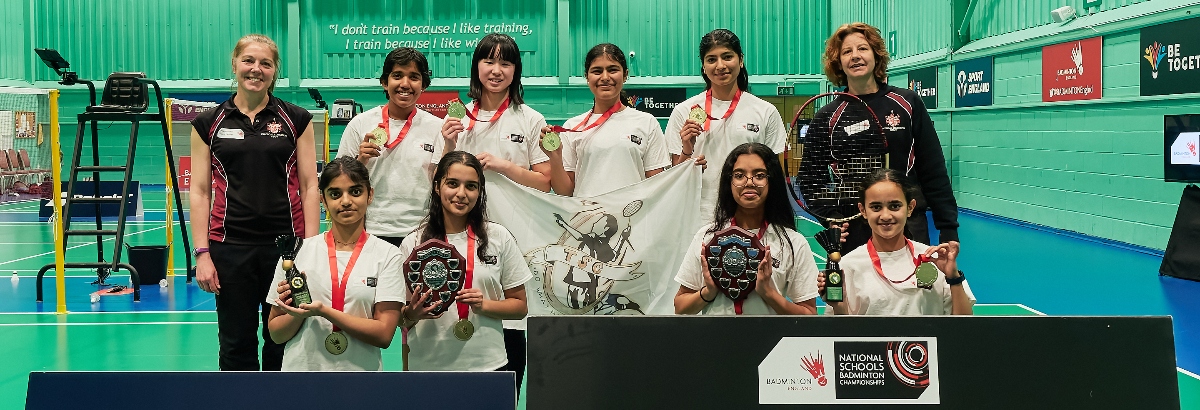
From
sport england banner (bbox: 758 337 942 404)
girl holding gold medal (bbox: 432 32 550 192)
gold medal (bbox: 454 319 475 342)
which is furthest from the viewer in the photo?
girl holding gold medal (bbox: 432 32 550 192)

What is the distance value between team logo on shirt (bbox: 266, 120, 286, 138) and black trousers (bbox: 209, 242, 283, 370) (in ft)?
1.61

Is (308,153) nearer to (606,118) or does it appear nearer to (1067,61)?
(606,118)

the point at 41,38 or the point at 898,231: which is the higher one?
the point at 41,38

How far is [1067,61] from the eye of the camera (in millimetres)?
13227

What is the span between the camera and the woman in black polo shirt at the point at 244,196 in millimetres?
4242

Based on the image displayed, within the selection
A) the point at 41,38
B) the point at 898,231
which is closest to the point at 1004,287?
the point at 898,231

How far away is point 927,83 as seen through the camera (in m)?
18.7

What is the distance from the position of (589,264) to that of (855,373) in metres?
2.93

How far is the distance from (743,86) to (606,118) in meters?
0.75

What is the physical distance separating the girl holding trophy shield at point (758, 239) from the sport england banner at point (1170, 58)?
8.68m

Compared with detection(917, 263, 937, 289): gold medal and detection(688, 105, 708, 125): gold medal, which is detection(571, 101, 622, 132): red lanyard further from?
detection(917, 263, 937, 289): gold medal

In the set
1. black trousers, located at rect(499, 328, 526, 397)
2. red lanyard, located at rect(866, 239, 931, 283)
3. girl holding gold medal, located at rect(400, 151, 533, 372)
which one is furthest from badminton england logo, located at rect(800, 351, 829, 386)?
black trousers, located at rect(499, 328, 526, 397)

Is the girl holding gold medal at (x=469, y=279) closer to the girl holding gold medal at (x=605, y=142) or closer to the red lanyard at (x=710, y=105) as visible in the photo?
the girl holding gold medal at (x=605, y=142)

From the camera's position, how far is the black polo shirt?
4.24 metres
